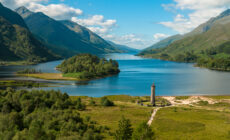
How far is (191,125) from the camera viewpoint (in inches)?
2847

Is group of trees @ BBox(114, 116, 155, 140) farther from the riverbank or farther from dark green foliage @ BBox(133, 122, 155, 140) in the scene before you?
the riverbank

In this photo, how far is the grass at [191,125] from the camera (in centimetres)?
6306

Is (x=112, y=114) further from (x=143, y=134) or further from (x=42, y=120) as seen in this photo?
(x=143, y=134)

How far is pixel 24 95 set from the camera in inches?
3337

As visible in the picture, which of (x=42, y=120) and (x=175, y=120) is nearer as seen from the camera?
(x=42, y=120)

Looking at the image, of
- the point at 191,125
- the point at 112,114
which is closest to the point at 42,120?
the point at 112,114

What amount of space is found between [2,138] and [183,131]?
49062 millimetres

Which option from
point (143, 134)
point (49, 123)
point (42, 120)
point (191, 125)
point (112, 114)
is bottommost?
point (191, 125)

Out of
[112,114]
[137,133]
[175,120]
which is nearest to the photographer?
[137,133]

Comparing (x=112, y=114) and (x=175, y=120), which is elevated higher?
(x=112, y=114)

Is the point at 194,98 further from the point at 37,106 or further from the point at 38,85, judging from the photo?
the point at 38,85

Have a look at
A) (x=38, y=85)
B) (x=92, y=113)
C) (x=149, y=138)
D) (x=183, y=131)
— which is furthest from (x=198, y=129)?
(x=38, y=85)

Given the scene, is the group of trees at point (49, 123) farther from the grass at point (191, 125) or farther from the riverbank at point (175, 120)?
the grass at point (191, 125)

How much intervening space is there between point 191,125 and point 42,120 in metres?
46.5
